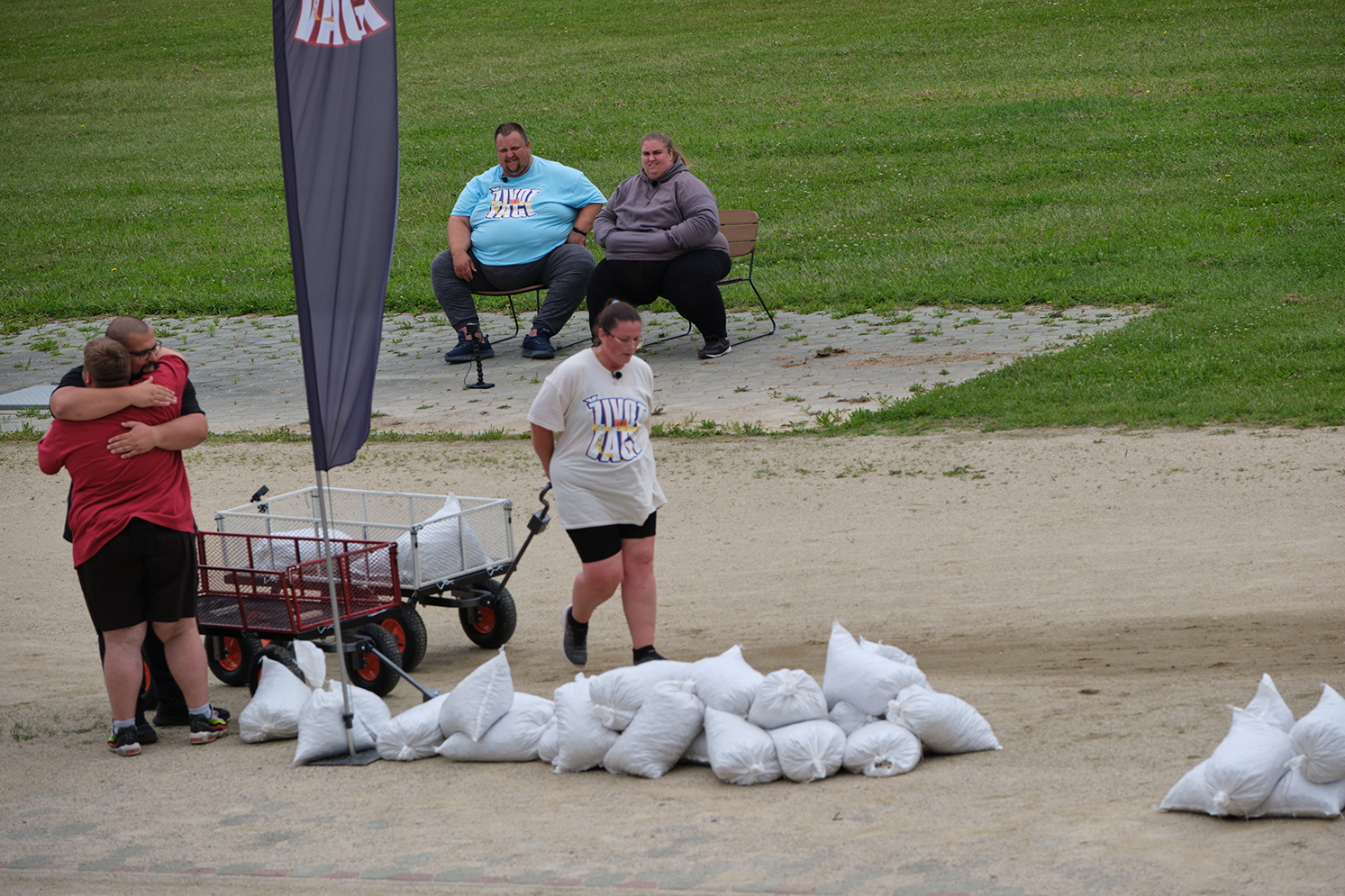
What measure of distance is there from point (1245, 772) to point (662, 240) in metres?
8.22

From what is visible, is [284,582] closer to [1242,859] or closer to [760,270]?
[1242,859]

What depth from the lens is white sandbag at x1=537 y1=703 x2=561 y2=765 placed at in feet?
17.5

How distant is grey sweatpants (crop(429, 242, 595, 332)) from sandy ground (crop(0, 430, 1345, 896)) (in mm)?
2917

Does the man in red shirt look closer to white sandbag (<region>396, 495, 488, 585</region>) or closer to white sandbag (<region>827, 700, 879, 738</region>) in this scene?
white sandbag (<region>396, 495, 488, 585</region>)

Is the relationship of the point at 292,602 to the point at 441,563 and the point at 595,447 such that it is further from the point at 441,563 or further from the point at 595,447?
the point at 595,447

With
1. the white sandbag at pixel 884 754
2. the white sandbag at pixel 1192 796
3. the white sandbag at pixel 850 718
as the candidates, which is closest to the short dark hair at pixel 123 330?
the white sandbag at pixel 850 718

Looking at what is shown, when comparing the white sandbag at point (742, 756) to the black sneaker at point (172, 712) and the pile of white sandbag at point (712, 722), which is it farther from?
the black sneaker at point (172, 712)

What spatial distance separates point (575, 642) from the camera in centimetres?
634

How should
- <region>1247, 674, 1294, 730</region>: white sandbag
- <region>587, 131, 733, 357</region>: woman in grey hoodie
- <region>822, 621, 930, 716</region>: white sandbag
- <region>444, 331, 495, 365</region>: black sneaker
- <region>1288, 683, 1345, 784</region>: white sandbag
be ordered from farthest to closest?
<region>444, 331, 495, 365</region>: black sneaker
<region>587, 131, 733, 357</region>: woman in grey hoodie
<region>822, 621, 930, 716</region>: white sandbag
<region>1247, 674, 1294, 730</region>: white sandbag
<region>1288, 683, 1345, 784</region>: white sandbag

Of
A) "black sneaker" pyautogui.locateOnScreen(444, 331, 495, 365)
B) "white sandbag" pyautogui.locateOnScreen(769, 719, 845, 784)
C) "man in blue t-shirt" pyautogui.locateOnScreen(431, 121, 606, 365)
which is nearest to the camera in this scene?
"white sandbag" pyautogui.locateOnScreen(769, 719, 845, 784)

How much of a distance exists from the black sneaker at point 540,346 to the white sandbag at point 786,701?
8053 millimetres

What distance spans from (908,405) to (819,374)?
1.51 m

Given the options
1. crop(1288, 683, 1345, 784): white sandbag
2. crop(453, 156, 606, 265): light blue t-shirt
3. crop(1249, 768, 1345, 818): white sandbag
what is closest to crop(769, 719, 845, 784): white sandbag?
crop(1249, 768, 1345, 818): white sandbag

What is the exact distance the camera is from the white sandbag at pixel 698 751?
17.0ft
